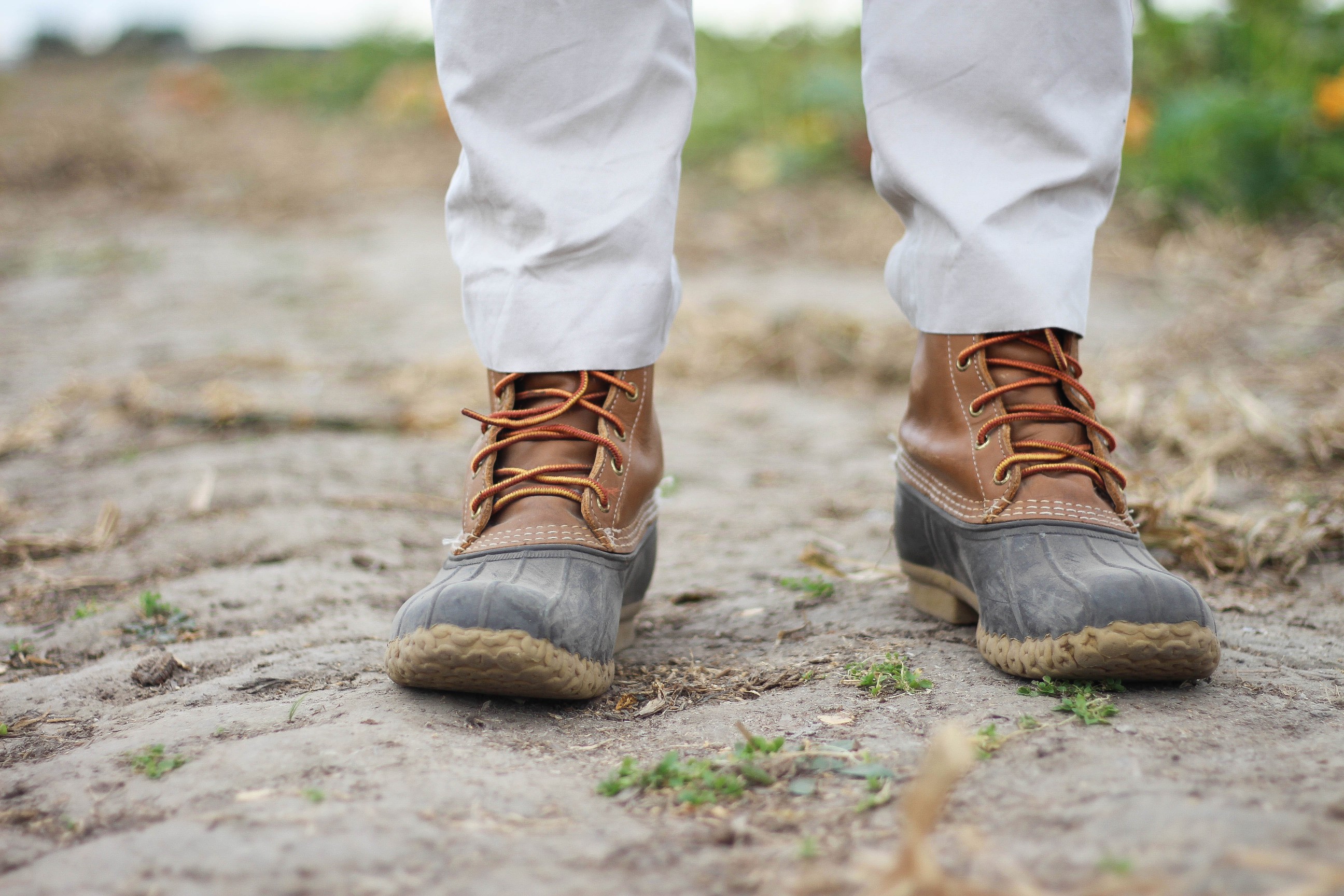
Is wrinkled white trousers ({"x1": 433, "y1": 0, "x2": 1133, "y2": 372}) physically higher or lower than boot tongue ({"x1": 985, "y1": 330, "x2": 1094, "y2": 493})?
higher

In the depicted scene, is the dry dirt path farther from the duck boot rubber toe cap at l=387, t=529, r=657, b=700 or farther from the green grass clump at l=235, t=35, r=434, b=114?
the green grass clump at l=235, t=35, r=434, b=114

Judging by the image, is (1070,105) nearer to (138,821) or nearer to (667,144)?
(667,144)

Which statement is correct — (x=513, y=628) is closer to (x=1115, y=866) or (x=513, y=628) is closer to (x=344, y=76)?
(x=1115, y=866)

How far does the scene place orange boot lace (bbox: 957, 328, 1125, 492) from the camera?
1.33 metres

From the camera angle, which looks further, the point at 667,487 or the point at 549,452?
the point at 667,487

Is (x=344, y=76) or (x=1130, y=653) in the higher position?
(x=344, y=76)

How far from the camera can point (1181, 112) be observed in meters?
4.84

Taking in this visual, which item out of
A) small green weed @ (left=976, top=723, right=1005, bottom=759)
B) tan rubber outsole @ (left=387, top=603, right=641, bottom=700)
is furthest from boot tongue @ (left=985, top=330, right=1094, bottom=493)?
tan rubber outsole @ (left=387, top=603, right=641, bottom=700)

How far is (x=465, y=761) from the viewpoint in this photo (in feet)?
3.49

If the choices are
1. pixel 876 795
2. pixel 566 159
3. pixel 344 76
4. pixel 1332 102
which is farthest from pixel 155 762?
pixel 344 76

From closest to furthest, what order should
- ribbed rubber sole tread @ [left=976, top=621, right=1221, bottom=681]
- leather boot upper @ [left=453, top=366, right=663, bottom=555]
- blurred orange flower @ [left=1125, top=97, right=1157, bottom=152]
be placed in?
ribbed rubber sole tread @ [left=976, top=621, right=1221, bottom=681] → leather boot upper @ [left=453, top=366, right=663, bottom=555] → blurred orange flower @ [left=1125, top=97, right=1157, bottom=152]

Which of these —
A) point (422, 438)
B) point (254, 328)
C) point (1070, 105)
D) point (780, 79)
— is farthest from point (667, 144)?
point (780, 79)

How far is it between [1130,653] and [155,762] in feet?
3.63

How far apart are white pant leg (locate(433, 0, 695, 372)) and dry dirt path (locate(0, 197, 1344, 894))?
1.57ft
